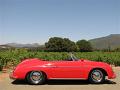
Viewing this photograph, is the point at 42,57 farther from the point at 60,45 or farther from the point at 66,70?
the point at 60,45

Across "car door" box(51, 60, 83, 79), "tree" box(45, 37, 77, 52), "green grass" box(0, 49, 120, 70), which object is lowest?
"car door" box(51, 60, 83, 79)

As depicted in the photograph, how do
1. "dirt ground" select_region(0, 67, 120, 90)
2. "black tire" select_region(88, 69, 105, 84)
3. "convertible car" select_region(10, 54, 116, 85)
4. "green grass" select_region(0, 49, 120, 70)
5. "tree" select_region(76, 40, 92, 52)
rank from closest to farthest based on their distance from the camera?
"dirt ground" select_region(0, 67, 120, 90)
"convertible car" select_region(10, 54, 116, 85)
"black tire" select_region(88, 69, 105, 84)
"green grass" select_region(0, 49, 120, 70)
"tree" select_region(76, 40, 92, 52)

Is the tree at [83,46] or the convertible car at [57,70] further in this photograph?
the tree at [83,46]

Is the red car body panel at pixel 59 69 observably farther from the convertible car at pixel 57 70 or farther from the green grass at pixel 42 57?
the green grass at pixel 42 57

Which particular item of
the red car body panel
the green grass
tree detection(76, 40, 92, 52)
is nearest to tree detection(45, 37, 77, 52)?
tree detection(76, 40, 92, 52)

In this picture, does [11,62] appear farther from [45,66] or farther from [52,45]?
[52,45]

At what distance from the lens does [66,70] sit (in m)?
11.2

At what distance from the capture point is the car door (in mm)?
11156

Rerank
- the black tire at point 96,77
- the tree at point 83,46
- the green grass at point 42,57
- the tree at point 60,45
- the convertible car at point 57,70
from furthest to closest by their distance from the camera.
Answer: the tree at point 83,46, the tree at point 60,45, the green grass at point 42,57, the black tire at point 96,77, the convertible car at point 57,70

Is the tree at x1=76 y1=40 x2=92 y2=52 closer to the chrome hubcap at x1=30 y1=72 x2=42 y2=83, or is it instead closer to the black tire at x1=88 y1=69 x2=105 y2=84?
the black tire at x1=88 y1=69 x2=105 y2=84

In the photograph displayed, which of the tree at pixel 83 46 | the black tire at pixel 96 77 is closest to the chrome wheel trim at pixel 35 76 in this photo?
the black tire at pixel 96 77

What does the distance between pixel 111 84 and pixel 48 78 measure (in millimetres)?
2293

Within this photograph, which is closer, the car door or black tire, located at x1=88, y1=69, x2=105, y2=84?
the car door

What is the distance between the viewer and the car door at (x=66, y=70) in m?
11.2
